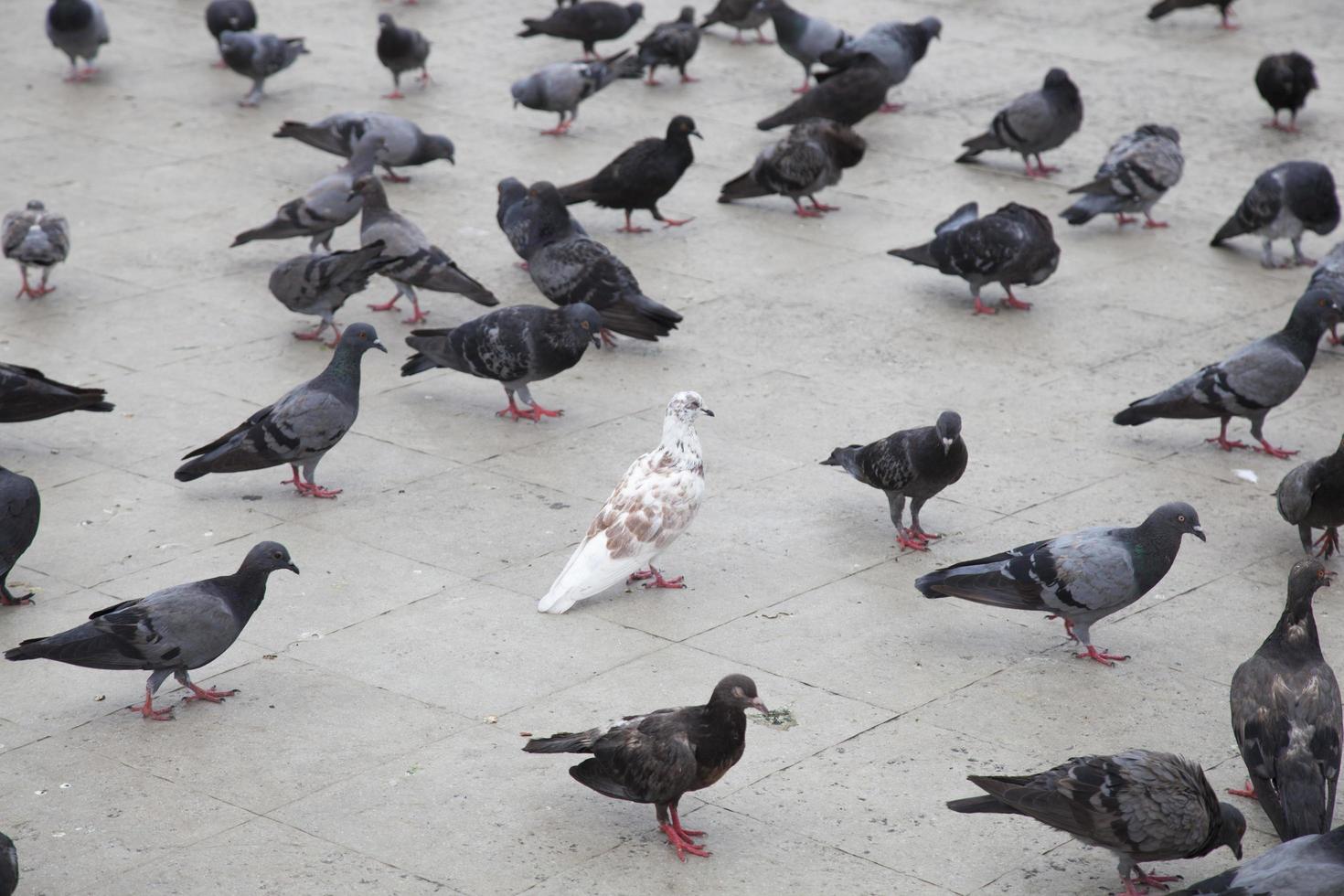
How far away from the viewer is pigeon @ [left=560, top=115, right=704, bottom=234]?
13000 mm

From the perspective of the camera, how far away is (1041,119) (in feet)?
47.8

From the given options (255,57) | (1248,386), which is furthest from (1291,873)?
(255,57)

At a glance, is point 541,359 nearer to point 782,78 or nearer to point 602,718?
point 602,718

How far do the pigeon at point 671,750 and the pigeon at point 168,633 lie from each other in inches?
64.7

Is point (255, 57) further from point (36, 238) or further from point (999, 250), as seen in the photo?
point (999, 250)

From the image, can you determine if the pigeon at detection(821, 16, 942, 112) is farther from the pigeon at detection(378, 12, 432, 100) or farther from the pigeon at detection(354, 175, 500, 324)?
the pigeon at detection(354, 175, 500, 324)

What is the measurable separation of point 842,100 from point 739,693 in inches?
422

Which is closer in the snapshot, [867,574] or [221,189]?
[867,574]

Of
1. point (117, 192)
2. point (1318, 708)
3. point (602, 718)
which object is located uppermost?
point (1318, 708)

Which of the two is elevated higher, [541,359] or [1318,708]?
[1318,708]

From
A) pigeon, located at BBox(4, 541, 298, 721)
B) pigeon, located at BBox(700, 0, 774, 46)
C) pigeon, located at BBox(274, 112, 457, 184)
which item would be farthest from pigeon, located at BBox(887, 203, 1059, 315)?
pigeon, located at BBox(700, 0, 774, 46)

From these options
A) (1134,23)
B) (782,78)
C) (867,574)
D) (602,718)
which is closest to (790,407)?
(867,574)

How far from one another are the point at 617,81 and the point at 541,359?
30.3 feet

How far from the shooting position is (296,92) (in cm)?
1700
